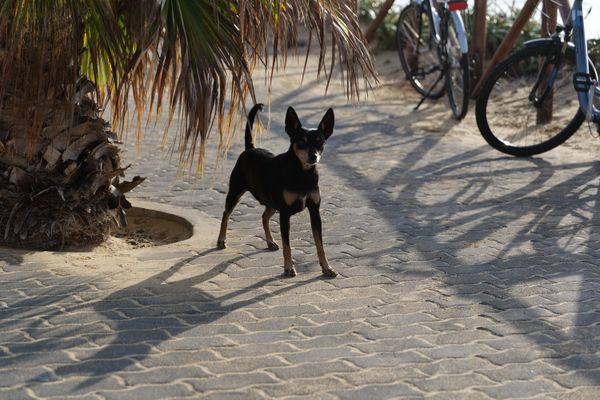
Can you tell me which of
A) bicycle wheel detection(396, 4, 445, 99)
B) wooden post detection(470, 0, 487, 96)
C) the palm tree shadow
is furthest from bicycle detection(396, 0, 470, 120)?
the palm tree shadow

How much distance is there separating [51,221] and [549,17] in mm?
4702

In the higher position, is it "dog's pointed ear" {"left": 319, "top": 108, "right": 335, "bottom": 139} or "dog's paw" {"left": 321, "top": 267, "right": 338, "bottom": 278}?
"dog's pointed ear" {"left": 319, "top": 108, "right": 335, "bottom": 139}

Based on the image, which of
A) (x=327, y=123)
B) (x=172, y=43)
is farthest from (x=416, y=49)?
(x=172, y=43)

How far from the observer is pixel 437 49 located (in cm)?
1066

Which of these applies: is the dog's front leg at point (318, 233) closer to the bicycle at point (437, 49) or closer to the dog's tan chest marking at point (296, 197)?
the dog's tan chest marking at point (296, 197)

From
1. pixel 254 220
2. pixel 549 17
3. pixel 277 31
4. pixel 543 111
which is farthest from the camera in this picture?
pixel 543 111

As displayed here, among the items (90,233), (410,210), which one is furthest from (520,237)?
(90,233)

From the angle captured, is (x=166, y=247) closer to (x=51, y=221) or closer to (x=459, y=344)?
(x=51, y=221)

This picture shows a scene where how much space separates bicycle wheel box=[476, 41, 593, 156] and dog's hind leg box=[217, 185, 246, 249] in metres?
2.96

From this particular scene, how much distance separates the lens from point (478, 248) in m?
6.55

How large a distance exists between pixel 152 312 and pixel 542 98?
4.72 m

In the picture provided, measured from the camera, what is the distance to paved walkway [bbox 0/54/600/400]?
4488 millimetres

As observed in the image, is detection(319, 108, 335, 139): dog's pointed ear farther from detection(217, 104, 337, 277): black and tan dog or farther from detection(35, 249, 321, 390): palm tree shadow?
detection(35, 249, 321, 390): palm tree shadow

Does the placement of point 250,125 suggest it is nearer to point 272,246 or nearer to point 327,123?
point 327,123
